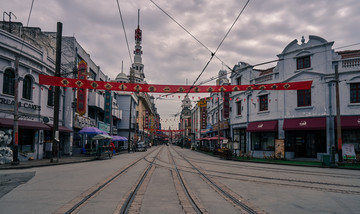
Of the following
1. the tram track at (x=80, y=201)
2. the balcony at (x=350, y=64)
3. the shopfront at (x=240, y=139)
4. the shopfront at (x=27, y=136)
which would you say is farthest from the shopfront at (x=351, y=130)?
the shopfront at (x=27, y=136)

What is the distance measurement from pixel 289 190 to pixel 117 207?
6225 mm

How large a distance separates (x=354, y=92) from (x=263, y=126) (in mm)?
8700

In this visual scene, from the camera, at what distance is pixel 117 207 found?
667 centimetres

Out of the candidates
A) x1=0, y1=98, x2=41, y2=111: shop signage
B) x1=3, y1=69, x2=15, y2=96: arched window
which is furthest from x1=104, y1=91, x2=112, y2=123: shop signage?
x1=3, y1=69, x2=15, y2=96: arched window

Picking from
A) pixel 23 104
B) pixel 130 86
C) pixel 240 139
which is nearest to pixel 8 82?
pixel 23 104

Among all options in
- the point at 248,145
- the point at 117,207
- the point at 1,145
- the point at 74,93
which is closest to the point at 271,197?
the point at 117,207

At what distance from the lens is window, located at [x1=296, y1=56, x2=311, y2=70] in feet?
85.4

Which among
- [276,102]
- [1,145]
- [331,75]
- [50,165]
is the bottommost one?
[50,165]

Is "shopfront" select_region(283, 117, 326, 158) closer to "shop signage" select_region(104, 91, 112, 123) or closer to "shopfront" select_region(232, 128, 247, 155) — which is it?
"shopfront" select_region(232, 128, 247, 155)

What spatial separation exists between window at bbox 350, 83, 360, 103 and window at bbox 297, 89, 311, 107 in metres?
3.39

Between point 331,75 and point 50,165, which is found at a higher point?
point 331,75

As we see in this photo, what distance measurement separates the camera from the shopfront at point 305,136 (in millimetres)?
24178

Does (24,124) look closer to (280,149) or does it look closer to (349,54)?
(280,149)

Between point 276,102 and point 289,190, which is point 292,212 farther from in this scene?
point 276,102
